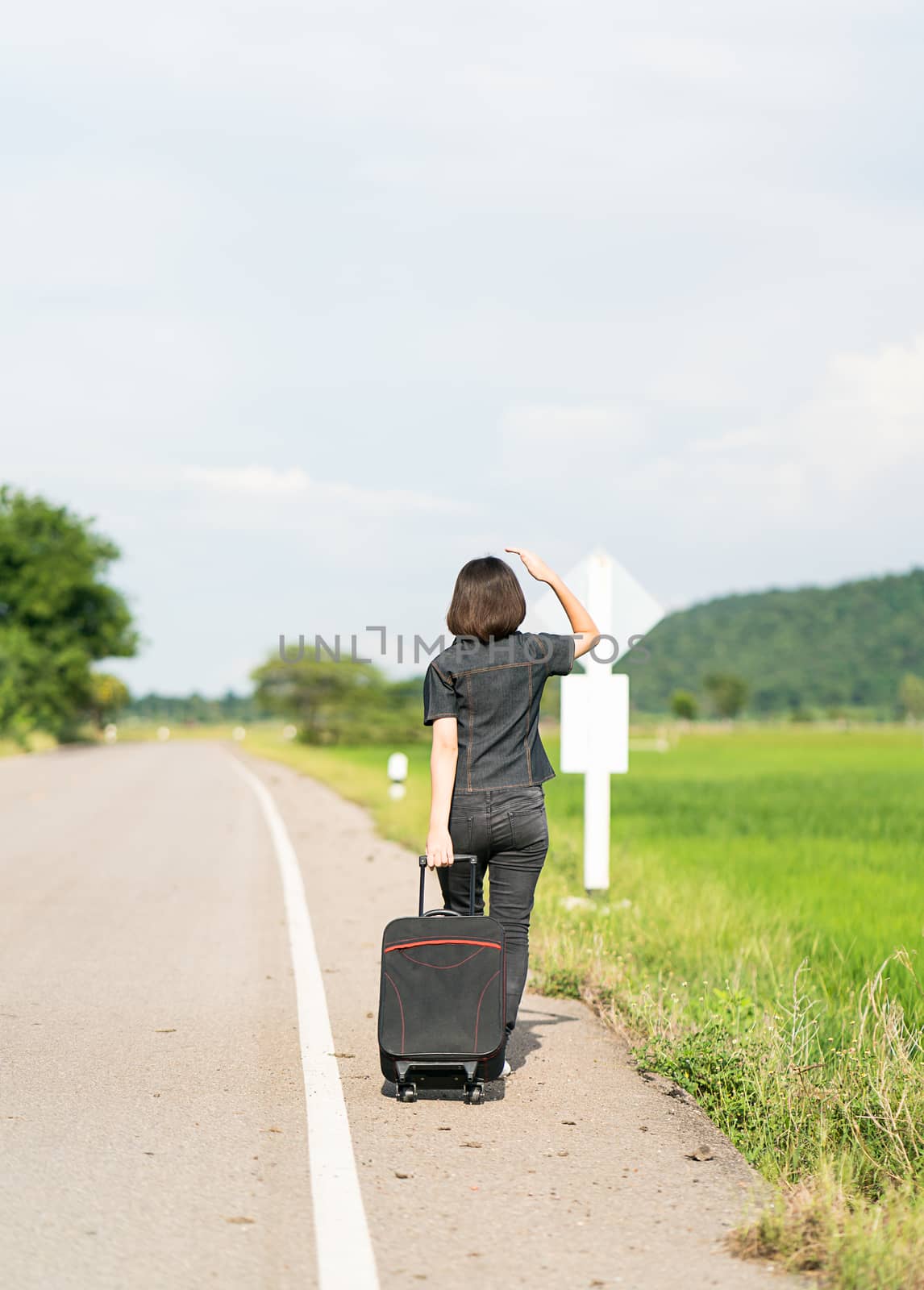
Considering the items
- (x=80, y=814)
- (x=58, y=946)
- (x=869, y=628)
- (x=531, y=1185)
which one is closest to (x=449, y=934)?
(x=531, y=1185)

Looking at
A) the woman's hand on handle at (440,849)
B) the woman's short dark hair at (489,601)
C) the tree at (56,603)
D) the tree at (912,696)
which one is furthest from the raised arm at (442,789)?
the tree at (912,696)

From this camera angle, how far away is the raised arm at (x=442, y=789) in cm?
531

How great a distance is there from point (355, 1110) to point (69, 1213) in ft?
4.42

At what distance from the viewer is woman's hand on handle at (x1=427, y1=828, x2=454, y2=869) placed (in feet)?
17.4

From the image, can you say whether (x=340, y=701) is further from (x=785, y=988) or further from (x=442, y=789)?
(x=442, y=789)

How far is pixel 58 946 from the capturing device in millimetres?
8547

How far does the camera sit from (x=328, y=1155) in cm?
438

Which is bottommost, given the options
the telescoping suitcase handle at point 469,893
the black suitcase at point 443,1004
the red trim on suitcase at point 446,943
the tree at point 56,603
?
the black suitcase at point 443,1004

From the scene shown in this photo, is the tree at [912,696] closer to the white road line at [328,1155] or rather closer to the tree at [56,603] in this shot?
the tree at [56,603]

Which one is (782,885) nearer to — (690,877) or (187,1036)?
(690,877)

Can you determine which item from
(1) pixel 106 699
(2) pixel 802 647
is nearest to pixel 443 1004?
(1) pixel 106 699

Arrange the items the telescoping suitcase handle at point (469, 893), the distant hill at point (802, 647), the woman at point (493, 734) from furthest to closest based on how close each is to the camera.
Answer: the distant hill at point (802, 647) < the woman at point (493, 734) < the telescoping suitcase handle at point (469, 893)

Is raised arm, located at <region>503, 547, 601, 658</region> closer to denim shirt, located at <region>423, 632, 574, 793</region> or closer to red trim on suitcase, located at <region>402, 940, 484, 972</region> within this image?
denim shirt, located at <region>423, 632, 574, 793</region>

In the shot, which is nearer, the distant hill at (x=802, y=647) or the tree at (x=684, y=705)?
the distant hill at (x=802, y=647)
